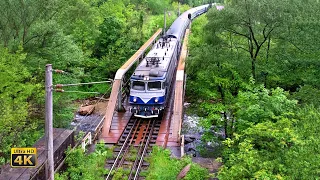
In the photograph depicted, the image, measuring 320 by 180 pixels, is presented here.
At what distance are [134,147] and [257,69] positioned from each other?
27.8 feet

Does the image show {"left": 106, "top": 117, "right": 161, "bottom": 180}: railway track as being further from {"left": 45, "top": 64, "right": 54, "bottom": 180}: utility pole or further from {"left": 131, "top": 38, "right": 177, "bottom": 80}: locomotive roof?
{"left": 45, "top": 64, "right": 54, "bottom": 180}: utility pole

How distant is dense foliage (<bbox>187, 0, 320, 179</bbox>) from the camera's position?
596 inches

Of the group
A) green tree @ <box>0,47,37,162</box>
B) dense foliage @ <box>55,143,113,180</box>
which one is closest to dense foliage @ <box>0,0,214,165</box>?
green tree @ <box>0,47,37,162</box>

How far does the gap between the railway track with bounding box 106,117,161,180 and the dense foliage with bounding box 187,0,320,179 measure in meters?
3.47

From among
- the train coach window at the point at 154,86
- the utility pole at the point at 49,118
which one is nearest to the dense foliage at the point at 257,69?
the train coach window at the point at 154,86

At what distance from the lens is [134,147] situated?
21406 millimetres

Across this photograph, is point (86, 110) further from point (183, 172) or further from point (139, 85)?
point (183, 172)

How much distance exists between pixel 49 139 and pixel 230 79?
40.3 feet

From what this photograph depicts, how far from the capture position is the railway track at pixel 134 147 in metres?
18.3

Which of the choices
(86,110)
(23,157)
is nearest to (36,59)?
(86,110)

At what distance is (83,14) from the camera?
35.9 metres

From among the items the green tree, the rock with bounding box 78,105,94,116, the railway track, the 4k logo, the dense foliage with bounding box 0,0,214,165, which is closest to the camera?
the 4k logo

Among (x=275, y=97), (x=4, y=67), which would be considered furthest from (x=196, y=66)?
(x=4, y=67)

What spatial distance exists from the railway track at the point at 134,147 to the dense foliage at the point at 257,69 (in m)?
3.47
